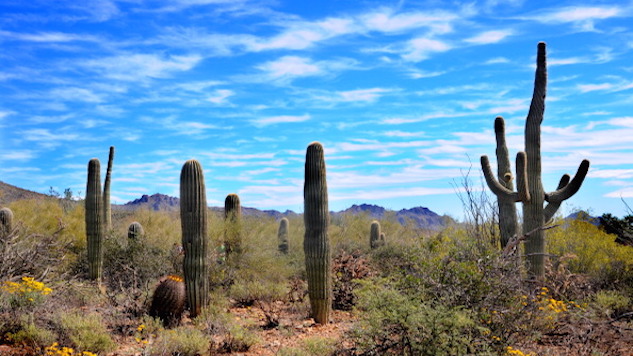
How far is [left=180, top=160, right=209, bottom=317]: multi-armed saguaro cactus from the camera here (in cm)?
1116

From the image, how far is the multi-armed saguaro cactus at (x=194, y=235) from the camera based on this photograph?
11.2 metres

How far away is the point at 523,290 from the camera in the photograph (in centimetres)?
761

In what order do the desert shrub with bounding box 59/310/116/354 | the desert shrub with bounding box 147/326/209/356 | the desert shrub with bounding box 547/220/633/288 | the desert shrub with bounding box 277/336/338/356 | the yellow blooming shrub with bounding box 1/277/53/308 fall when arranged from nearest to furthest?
1. the desert shrub with bounding box 277/336/338/356
2. the desert shrub with bounding box 147/326/209/356
3. the desert shrub with bounding box 59/310/116/354
4. the yellow blooming shrub with bounding box 1/277/53/308
5. the desert shrub with bounding box 547/220/633/288

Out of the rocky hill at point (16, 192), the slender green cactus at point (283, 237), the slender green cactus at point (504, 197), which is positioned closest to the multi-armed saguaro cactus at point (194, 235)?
the slender green cactus at point (504, 197)

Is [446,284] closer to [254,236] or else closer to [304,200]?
[304,200]

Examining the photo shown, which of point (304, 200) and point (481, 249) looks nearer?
point (481, 249)

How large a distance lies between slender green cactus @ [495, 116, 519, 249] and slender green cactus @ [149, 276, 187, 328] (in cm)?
724

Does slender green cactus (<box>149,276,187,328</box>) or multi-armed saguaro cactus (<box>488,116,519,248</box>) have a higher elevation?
multi-armed saguaro cactus (<box>488,116,519,248</box>)

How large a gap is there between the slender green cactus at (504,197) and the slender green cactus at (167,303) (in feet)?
23.8

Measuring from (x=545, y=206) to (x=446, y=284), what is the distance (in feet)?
23.4

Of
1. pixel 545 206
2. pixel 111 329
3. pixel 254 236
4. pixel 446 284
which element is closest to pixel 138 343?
pixel 111 329

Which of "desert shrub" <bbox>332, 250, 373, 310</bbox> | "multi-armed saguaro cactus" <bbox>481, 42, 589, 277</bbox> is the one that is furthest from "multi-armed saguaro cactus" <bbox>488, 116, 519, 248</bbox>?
"desert shrub" <bbox>332, 250, 373, 310</bbox>

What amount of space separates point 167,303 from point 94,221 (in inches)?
207

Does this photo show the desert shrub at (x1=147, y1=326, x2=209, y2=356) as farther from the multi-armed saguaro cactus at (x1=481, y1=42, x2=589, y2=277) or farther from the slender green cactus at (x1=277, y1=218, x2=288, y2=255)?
the slender green cactus at (x1=277, y1=218, x2=288, y2=255)
